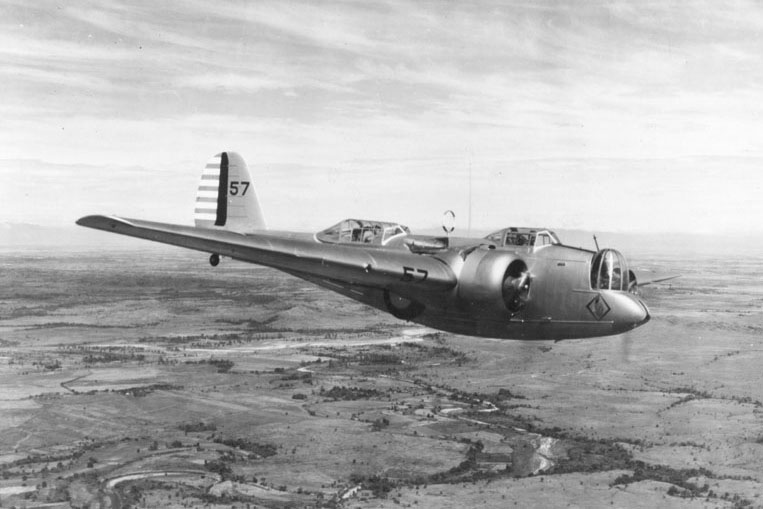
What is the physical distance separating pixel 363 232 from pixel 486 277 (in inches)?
286

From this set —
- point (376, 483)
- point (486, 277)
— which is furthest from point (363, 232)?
point (376, 483)

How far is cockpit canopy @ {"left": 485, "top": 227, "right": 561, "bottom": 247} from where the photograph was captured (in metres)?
28.9

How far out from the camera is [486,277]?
89.9 ft

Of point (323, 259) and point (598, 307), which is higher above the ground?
point (323, 259)

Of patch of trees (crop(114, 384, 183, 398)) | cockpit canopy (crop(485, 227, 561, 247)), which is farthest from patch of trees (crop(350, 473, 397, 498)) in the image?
cockpit canopy (crop(485, 227, 561, 247))

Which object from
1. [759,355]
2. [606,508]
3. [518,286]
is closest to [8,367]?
[606,508]

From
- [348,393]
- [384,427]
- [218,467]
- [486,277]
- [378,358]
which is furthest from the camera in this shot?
[378,358]

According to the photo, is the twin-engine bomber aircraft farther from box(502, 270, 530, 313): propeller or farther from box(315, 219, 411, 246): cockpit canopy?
box(315, 219, 411, 246): cockpit canopy

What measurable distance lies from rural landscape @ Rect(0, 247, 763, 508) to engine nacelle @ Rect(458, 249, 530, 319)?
1035cm

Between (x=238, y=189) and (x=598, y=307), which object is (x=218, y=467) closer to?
(x=238, y=189)

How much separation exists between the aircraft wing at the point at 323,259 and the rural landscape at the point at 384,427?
1356 centimetres

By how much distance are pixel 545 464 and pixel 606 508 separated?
15125mm

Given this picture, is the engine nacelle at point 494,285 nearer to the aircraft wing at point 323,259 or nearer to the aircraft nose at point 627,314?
the aircraft wing at point 323,259

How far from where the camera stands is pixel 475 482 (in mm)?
90562
